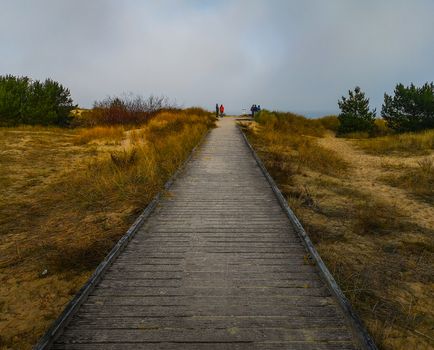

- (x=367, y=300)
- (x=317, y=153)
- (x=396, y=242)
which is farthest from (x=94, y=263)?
(x=317, y=153)

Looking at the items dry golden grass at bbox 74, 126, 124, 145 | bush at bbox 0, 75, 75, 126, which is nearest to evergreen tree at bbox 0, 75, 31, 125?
bush at bbox 0, 75, 75, 126

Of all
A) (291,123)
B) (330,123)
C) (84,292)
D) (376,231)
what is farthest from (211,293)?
(330,123)

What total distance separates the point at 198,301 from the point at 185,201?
3.49m

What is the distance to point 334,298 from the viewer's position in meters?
3.31

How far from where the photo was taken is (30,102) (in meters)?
21.1

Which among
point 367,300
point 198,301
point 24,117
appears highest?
point 24,117

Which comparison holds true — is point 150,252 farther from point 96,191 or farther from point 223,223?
point 96,191

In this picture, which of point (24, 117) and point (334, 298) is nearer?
point (334, 298)

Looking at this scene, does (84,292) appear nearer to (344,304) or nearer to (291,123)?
(344,304)

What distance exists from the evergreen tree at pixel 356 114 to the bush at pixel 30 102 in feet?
62.5

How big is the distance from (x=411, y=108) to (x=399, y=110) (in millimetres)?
641

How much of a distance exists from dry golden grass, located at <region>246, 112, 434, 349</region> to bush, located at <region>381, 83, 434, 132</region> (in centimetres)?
705

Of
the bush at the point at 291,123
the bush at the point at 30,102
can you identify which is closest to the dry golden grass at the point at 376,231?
the bush at the point at 291,123

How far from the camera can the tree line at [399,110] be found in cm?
1905
